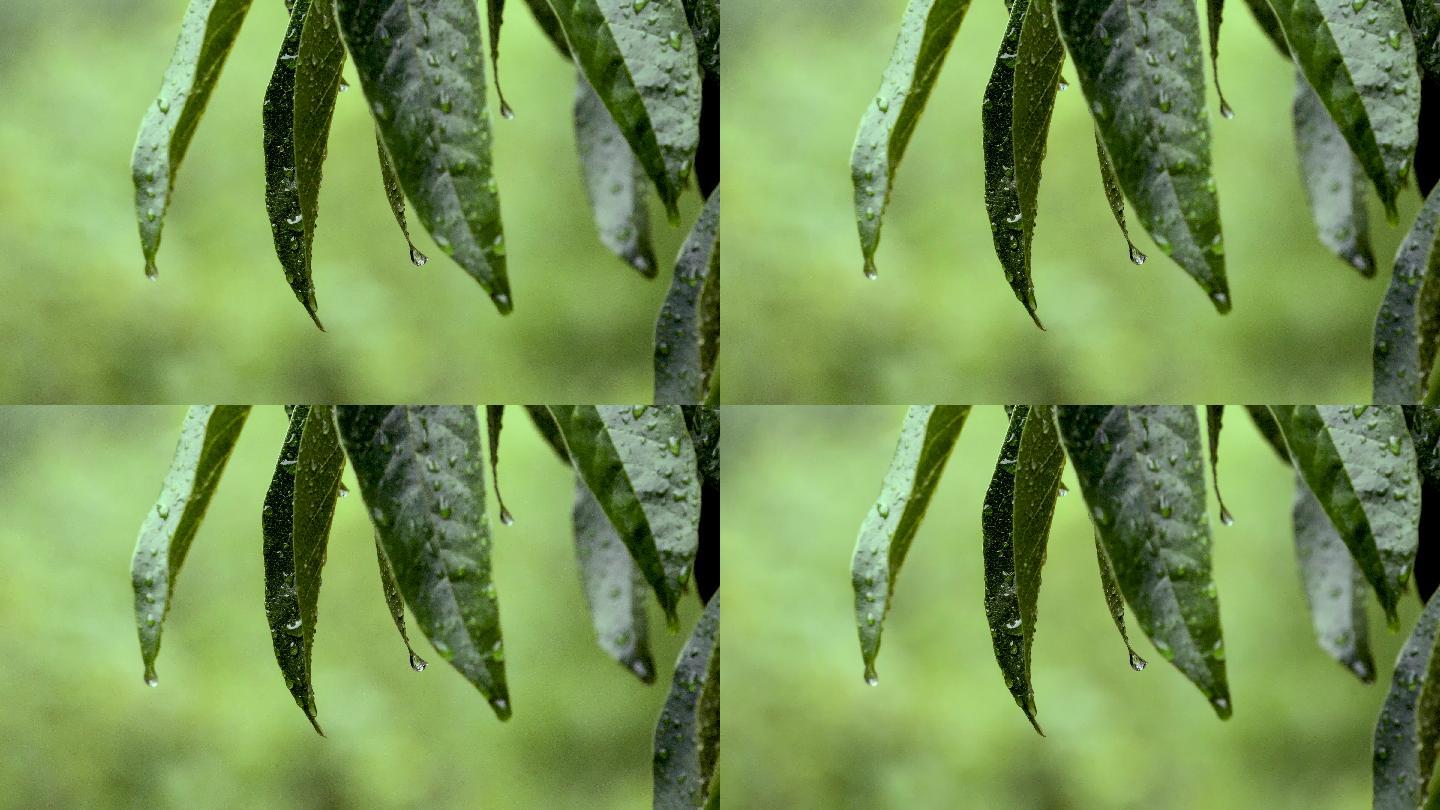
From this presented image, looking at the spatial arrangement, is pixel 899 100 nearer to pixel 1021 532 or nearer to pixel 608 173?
pixel 608 173

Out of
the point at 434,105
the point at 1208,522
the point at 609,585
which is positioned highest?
the point at 434,105

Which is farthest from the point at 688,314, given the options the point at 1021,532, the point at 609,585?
the point at 1021,532

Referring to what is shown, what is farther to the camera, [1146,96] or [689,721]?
[689,721]

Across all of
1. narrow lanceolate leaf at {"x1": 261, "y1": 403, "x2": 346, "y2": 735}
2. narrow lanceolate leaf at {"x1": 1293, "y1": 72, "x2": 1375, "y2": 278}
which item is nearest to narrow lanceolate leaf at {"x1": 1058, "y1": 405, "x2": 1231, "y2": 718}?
narrow lanceolate leaf at {"x1": 1293, "y1": 72, "x2": 1375, "y2": 278}

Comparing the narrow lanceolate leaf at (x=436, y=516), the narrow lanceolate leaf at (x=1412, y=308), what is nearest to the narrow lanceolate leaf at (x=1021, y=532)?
the narrow lanceolate leaf at (x=1412, y=308)

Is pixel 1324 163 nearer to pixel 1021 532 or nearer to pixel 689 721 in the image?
pixel 1021 532

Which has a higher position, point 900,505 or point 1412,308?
point 1412,308
